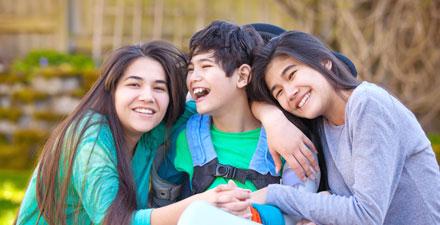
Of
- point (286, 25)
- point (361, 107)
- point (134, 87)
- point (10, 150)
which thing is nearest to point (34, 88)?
point (10, 150)

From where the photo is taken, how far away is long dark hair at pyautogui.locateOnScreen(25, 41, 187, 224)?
2.75 metres

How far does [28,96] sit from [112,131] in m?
5.01

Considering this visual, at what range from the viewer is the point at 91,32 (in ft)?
27.6

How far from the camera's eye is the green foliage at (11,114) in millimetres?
7695

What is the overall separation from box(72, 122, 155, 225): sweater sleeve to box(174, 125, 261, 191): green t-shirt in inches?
11.3

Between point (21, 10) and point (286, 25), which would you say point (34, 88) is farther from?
point (286, 25)

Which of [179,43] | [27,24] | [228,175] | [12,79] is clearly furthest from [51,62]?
[228,175]

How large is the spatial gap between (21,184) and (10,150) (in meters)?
1.19

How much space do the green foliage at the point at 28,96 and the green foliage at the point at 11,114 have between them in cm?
12

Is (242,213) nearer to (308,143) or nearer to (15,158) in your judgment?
(308,143)

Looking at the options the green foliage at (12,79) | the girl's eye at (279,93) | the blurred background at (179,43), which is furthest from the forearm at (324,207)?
the green foliage at (12,79)

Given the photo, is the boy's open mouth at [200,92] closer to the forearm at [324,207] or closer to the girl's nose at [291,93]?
the girl's nose at [291,93]

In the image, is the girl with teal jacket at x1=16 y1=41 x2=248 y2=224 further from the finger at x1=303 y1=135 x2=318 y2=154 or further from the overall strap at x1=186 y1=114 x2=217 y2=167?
the finger at x1=303 y1=135 x2=318 y2=154

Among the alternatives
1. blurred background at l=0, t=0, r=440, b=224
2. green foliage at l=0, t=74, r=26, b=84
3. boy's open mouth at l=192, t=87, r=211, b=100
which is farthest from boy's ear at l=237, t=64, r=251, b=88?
green foliage at l=0, t=74, r=26, b=84
